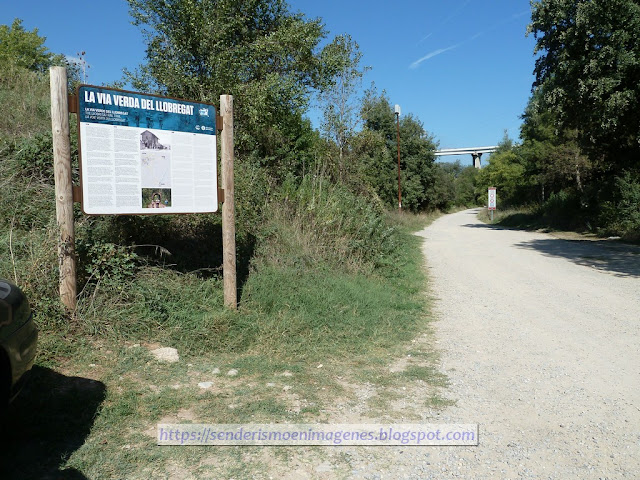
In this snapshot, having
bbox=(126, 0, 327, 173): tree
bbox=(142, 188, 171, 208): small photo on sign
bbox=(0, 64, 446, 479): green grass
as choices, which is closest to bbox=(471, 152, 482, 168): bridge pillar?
bbox=(126, 0, 327, 173): tree

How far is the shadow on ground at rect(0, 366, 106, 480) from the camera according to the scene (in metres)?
3.05

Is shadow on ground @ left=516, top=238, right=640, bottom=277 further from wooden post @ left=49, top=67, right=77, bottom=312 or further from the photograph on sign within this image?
wooden post @ left=49, top=67, right=77, bottom=312

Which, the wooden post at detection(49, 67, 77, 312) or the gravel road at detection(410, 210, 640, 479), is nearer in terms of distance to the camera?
the gravel road at detection(410, 210, 640, 479)

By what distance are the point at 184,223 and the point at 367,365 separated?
12.5 ft

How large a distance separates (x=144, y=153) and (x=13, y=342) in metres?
2.93

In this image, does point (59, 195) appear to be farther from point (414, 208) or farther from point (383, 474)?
point (414, 208)

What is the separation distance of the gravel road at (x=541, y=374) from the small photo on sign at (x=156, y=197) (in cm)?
372

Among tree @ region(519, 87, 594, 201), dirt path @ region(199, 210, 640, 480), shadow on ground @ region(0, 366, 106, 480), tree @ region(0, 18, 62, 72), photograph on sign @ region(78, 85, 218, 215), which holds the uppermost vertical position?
tree @ region(0, 18, 62, 72)

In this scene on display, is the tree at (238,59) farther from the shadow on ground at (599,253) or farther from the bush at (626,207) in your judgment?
the bush at (626,207)

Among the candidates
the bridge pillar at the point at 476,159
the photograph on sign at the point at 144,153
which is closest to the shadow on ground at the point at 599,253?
the photograph on sign at the point at 144,153

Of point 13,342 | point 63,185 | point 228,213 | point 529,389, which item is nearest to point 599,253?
point 529,389

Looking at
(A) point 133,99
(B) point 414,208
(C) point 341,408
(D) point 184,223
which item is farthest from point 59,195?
(B) point 414,208

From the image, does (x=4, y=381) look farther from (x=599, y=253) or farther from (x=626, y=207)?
(x=626, y=207)

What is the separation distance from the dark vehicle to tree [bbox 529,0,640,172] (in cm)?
1650
